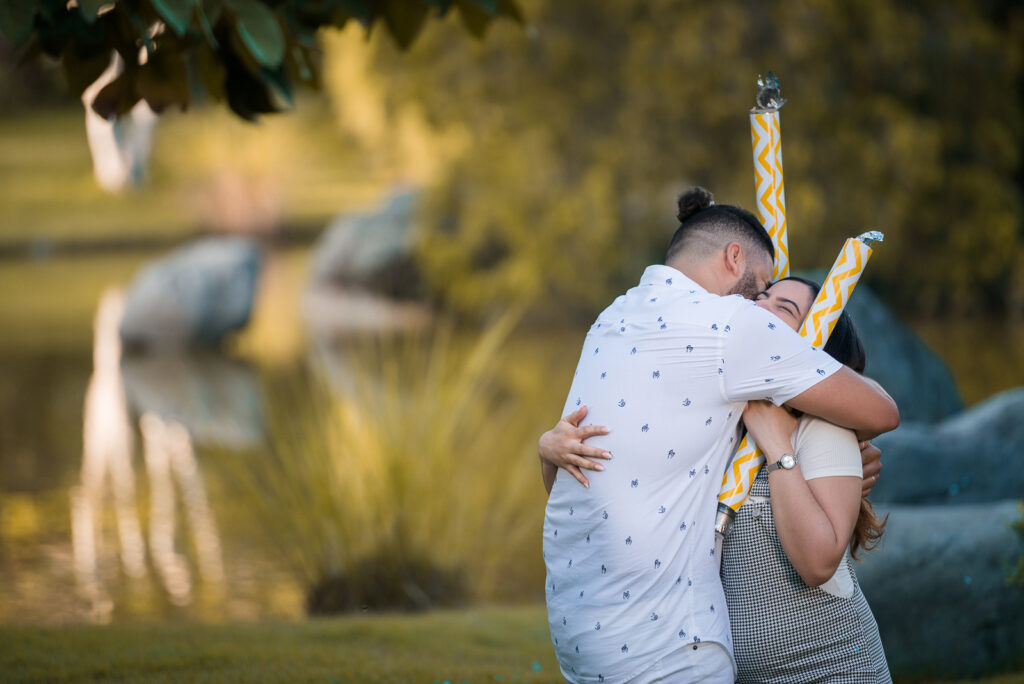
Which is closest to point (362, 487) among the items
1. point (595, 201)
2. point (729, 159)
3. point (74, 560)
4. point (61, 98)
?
point (74, 560)

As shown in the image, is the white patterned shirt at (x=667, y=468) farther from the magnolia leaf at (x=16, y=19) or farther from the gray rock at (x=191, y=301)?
the gray rock at (x=191, y=301)

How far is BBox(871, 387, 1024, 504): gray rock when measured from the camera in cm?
464

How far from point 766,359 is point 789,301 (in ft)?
0.83

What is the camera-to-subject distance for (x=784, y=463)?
80.0 inches

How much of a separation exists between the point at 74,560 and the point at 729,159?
367 inches

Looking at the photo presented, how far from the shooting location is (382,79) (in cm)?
1402

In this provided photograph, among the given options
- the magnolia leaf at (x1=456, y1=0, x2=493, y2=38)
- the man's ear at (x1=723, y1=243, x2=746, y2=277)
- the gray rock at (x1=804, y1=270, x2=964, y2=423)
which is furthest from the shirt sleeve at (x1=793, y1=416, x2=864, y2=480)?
the gray rock at (x1=804, y1=270, x2=964, y2=423)

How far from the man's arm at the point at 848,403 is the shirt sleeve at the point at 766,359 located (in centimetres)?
2

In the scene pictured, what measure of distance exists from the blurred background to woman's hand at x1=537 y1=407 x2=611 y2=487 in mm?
1528

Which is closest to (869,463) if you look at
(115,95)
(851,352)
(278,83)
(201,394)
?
(851,352)

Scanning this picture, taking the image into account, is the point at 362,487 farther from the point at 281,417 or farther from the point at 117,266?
the point at 117,266

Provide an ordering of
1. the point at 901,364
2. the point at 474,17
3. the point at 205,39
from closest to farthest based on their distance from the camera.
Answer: the point at 205,39, the point at 474,17, the point at 901,364

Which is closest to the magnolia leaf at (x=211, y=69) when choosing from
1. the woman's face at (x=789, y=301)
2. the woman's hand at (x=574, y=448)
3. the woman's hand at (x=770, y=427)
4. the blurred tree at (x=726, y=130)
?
the woman's hand at (x=574, y=448)

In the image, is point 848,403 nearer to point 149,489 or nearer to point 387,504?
point 387,504
